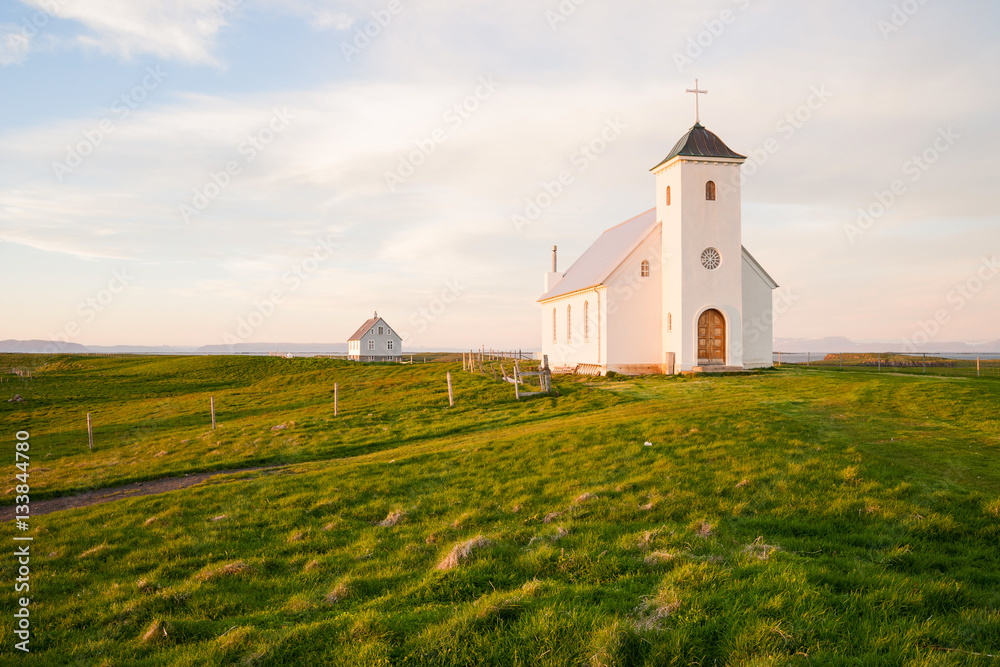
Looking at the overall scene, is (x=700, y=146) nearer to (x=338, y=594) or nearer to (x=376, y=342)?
(x=338, y=594)

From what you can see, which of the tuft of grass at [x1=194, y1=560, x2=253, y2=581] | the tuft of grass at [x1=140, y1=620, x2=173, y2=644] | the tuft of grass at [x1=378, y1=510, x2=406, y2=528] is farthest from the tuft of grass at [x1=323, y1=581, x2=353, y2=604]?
the tuft of grass at [x1=378, y1=510, x2=406, y2=528]

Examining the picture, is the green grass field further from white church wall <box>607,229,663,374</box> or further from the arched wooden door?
white church wall <box>607,229,663,374</box>

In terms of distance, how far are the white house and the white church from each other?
2097 inches

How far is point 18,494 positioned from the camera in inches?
674

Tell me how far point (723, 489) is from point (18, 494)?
1971cm

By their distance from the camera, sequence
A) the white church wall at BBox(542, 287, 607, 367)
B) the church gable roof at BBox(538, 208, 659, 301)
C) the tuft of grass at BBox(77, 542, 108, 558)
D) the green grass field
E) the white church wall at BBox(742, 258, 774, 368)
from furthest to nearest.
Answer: the church gable roof at BBox(538, 208, 659, 301) < the white church wall at BBox(542, 287, 607, 367) < the white church wall at BBox(742, 258, 774, 368) < the tuft of grass at BBox(77, 542, 108, 558) < the green grass field

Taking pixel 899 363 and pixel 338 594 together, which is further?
pixel 899 363

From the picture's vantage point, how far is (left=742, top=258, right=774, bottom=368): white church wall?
34.5 metres

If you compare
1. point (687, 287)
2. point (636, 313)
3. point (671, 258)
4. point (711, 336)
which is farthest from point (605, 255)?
point (711, 336)

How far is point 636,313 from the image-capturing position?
35156mm

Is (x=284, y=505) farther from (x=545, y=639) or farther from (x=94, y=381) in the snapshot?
(x=94, y=381)

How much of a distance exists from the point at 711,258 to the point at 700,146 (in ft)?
21.9

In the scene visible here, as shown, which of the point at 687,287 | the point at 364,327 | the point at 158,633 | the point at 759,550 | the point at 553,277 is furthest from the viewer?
the point at 364,327

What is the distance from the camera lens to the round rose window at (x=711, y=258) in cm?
3338
